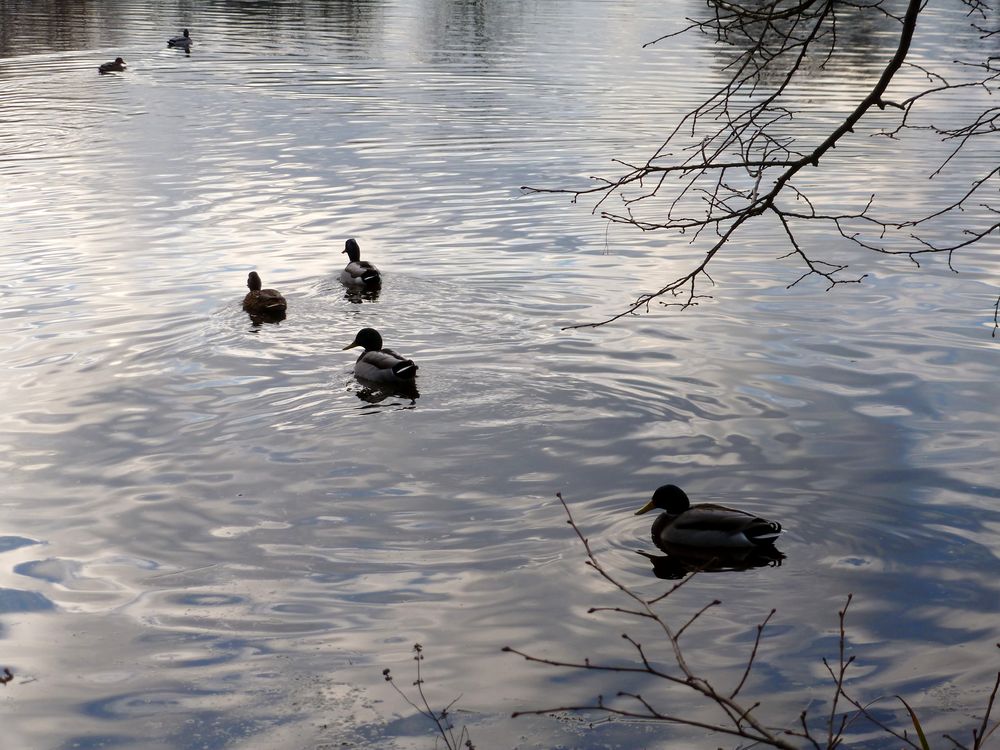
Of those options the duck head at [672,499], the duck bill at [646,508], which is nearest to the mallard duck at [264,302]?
the duck bill at [646,508]

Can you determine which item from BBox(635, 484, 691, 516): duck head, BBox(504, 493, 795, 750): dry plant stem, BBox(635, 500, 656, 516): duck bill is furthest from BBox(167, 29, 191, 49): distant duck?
BBox(504, 493, 795, 750): dry plant stem

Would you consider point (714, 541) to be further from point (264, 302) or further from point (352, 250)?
point (352, 250)

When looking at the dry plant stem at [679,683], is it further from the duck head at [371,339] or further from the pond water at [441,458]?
the duck head at [371,339]

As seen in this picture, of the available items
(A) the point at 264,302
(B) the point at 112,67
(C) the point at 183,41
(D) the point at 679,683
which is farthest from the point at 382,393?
(C) the point at 183,41

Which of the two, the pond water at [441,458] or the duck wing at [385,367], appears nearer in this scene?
the pond water at [441,458]

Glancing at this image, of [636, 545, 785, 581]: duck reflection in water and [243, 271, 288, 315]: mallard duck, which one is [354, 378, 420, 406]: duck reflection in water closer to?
[243, 271, 288, 315]: mallard duck

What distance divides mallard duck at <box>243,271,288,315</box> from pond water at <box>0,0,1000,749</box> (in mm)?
266

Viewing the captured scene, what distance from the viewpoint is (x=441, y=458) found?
10.2 m

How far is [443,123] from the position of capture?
1129 inches

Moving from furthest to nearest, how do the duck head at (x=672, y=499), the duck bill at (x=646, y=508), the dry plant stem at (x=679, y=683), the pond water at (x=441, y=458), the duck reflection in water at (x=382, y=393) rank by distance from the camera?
the duck reflection in water at (x=382, y=393), the duck bill at (x=646, y=508), the duck head at (x=672, y=499), the pond water at (x=441, y=458), the dry plant stem at (x=679, y=683)

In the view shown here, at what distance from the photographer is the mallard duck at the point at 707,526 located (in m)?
8.52

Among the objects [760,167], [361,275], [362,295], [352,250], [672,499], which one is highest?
[760,167]

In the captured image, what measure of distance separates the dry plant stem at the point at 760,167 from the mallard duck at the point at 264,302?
12.6 feet

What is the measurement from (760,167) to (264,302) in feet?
29.8
